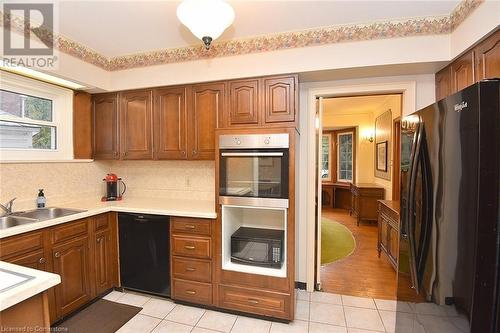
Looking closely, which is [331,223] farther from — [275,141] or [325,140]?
[275,141]

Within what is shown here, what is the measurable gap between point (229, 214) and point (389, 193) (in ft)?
12.1

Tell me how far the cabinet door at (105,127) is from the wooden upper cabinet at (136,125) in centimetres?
10

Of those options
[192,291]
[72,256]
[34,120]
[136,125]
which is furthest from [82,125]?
[192,291]

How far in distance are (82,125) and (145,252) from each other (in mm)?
1701

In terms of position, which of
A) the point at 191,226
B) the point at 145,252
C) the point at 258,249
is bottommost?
the point at 145,252

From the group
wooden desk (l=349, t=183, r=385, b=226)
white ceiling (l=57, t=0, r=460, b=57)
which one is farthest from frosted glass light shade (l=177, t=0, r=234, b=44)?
wooden desk (l=349, t=183, r=385, b=226)

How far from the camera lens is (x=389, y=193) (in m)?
4.70

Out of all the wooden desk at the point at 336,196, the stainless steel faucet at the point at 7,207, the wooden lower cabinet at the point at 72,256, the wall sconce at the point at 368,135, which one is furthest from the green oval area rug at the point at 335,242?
the stainless steel faucet at the point at 7,207

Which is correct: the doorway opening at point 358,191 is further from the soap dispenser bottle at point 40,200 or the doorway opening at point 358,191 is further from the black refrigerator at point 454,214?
the soap dispenser bottle at point 40,200

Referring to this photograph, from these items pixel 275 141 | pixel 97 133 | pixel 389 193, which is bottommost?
pixel 389 193

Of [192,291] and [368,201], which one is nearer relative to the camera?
[192,291]

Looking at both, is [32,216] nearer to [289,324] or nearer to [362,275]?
[289,324]

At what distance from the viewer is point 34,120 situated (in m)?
2.55

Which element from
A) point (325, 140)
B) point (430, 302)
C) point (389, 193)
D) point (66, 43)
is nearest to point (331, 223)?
point (389, 193)
